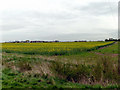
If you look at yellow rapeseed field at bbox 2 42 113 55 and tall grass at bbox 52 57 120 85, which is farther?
yellow rapeseed field at bbox 2 42 113 55

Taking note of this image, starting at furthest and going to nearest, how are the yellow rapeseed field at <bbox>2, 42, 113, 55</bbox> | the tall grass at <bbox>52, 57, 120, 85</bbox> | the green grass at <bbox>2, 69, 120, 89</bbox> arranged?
the yellow rapeseed field at <bbox>2, 42, 113, 55</bbox> < the tall grass at <bbox>52, 57, 120, 85</bbox> < the green grass at <bbox>2, 69, 120, 89</bbox>

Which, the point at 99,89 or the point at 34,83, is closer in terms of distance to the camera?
the point at 99,89

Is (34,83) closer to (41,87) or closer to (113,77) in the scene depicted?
(41,87)

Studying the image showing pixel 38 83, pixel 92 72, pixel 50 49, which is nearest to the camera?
pixel 38 83

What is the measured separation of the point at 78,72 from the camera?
22.4 feet

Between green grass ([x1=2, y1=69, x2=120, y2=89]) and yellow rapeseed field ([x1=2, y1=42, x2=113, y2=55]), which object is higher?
yellow rapeseed field ([x1=2, y1=42, x2=113, y2=55])

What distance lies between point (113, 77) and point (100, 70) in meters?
0.77

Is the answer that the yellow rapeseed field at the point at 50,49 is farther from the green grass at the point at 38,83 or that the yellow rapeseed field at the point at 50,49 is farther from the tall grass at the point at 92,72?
the green grass at the point at 38,83

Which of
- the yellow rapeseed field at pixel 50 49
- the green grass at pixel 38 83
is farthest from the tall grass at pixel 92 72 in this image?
the yellow rapeseed field at pixel 50 49

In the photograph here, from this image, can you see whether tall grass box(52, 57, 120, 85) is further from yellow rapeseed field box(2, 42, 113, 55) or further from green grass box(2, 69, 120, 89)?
yellow rapeseed field box(2, 42, 113, 55)

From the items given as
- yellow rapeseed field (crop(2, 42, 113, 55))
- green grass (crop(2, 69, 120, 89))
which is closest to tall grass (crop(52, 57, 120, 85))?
green grass (crop(2, 69, 120, 89))

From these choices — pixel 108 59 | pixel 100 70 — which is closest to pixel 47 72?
pixel 100 70

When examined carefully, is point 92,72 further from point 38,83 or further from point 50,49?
point 50,49

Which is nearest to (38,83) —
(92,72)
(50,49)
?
(92,72)
